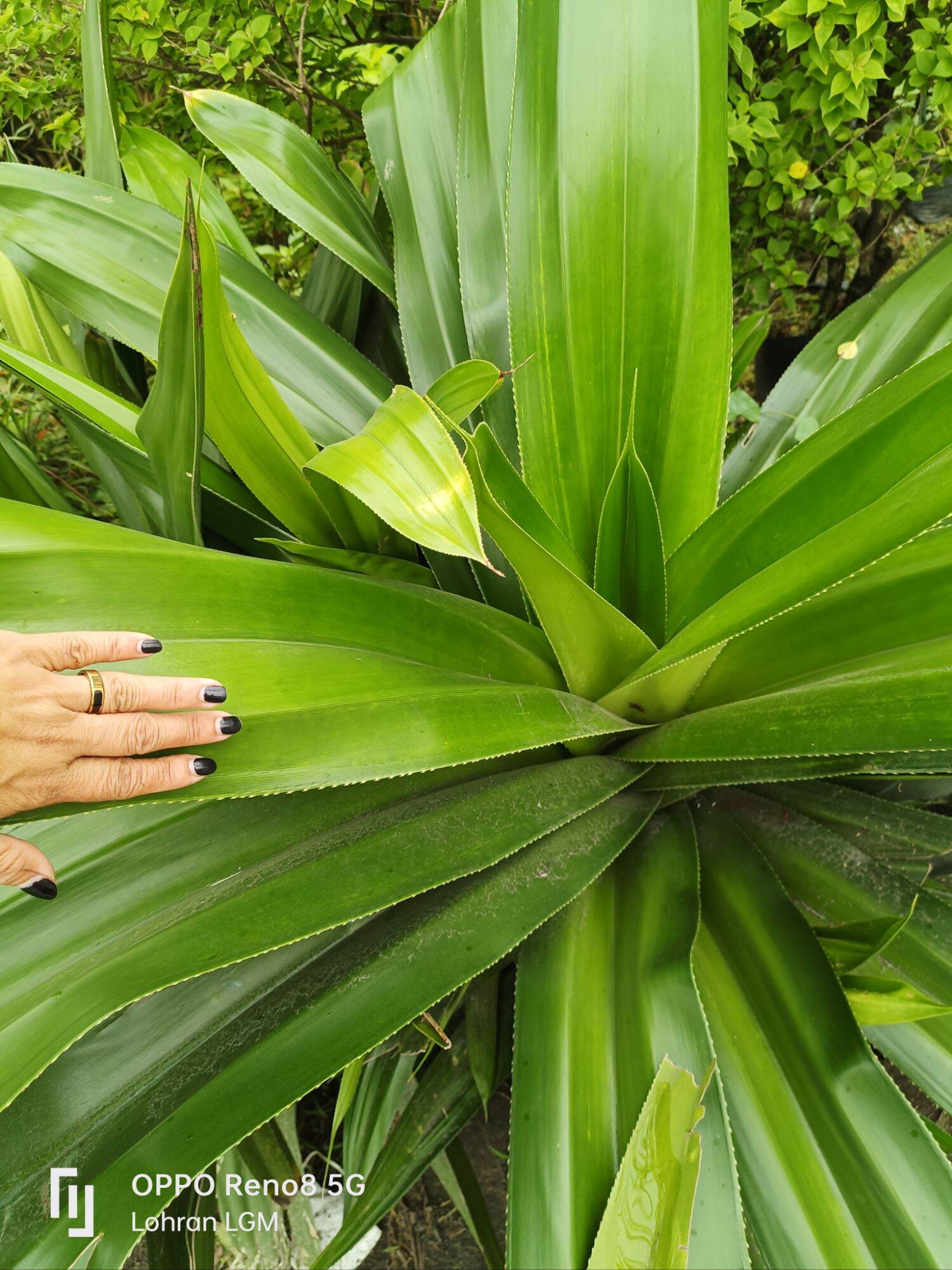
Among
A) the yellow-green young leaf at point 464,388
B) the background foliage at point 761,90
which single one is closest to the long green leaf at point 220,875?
the yellow-green young leaf at point 464,388

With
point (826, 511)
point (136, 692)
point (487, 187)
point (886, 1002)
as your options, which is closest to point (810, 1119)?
point (886, 1002)

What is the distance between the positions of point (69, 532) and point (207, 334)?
0.20 m

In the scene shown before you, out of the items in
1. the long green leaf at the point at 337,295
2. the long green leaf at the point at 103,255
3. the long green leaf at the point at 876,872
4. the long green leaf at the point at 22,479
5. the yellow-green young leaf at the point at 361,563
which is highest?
the long green leaf at the point at 337,295

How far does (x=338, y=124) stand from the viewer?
1.47 m

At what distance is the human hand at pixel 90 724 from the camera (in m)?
0.46

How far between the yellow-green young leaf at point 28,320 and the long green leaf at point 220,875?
696 millimetres

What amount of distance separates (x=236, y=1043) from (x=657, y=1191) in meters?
0.30

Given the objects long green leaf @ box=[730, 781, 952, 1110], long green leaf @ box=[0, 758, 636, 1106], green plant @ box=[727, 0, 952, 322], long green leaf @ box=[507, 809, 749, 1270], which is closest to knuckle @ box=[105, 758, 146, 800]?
long green leaf @ box=[0, 758, 636, 1106]

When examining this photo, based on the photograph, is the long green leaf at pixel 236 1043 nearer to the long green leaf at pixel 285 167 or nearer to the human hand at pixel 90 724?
the human hand at pixel 90 724

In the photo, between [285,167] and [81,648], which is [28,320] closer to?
[285,167]

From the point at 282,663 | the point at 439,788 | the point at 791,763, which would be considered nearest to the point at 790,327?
the point at 791,763

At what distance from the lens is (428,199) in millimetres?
993

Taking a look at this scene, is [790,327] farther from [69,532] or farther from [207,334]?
[69,532]

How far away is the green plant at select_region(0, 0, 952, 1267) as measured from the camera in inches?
20.8
